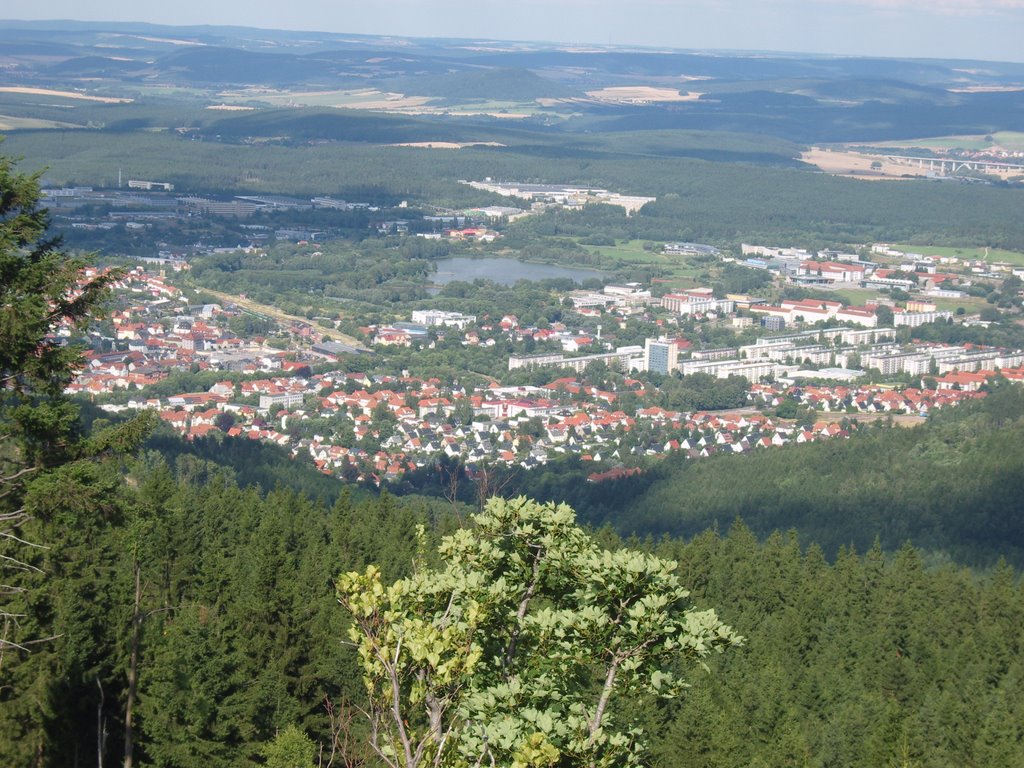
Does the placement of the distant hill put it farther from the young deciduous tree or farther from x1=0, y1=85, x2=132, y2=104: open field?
the young deciduous tree

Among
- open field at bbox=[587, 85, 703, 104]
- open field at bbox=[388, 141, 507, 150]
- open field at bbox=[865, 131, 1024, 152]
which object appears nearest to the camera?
open field at bbox=[388, 141, 507, 150]

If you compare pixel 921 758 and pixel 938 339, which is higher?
pixel 921 758

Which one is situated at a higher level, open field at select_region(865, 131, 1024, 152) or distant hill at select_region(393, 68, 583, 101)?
distant hill at select_region(393, 68, 583, 101)

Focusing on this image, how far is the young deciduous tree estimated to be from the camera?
6625 mm

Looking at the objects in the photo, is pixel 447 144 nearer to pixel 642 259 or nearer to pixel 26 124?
pixel 26 124

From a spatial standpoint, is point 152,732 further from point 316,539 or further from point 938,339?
point 938,339

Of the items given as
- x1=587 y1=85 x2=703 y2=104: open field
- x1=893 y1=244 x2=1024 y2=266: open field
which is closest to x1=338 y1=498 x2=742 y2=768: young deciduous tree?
x1=893 y1=244 x2=1024 y2=266: open field

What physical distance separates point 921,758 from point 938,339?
48.9m

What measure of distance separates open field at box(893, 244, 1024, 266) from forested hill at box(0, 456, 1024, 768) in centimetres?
6352

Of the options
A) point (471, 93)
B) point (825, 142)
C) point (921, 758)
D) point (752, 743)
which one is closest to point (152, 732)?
point (752, 743)

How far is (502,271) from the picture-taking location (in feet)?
246

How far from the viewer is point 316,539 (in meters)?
19.4

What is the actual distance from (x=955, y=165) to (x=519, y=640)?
127474 mm

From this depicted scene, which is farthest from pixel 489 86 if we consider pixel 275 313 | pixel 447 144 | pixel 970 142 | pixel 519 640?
pixel 519 640
